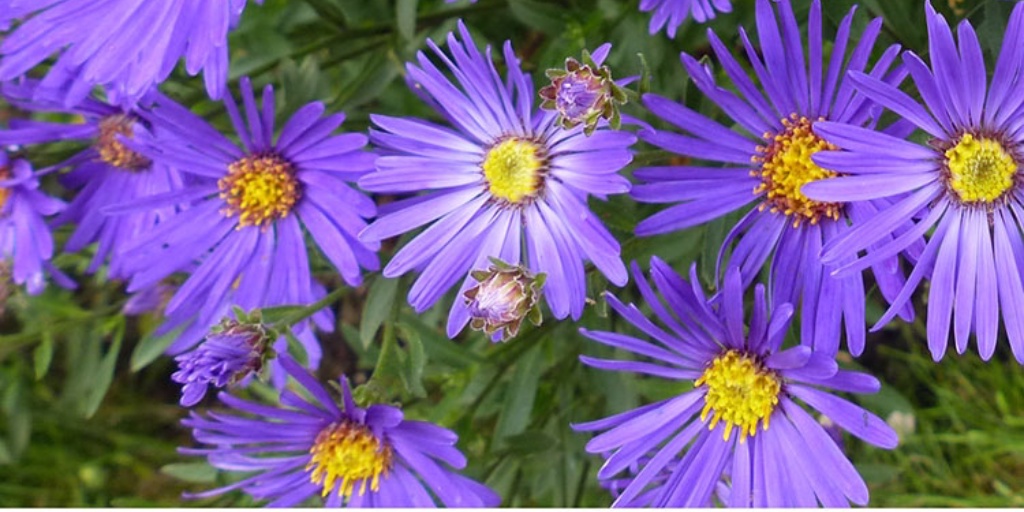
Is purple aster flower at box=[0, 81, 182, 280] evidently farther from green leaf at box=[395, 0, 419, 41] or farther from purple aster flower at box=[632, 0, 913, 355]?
purple aster flower at box=[632, 0, 913, 355]

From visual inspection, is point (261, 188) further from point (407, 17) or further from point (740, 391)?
point (740, 391)

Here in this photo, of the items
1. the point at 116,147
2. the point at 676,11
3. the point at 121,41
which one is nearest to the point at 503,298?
the point at 676,11

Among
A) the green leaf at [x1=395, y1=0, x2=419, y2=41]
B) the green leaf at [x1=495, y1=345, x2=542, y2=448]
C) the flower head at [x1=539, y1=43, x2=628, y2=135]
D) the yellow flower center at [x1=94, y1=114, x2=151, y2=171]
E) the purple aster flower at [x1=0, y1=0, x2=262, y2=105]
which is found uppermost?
the green leaf at [x1=395, y1=0, x2=419, y2=41]

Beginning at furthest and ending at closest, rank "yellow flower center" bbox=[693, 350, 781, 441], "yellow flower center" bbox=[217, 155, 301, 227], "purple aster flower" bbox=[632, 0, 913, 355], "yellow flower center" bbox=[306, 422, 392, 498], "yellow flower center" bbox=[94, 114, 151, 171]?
"yellow flower center" bbox=[94, 114, 151, 171] < "yellow flower center" bbox=[217, 155, 301, 227] < "yellow flower center" bbox=[306, 422, 392, 498] < "yellow flower center" bbox=[693, 350, 781, 441] < "purple aster flower" bbox=[632, 0, 913, 355]

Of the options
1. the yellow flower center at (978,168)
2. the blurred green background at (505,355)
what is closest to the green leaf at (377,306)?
the blurred green background at (505,355)

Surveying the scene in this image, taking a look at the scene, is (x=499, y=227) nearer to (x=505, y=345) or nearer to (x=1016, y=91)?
(x=505, y=345)

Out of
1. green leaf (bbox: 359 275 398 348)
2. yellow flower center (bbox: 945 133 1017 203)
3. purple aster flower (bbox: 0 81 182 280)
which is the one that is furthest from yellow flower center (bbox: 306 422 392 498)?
yellow flower center (bbox: 945 133 1017 203)

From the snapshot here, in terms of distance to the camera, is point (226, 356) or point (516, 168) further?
point (516, 168)
